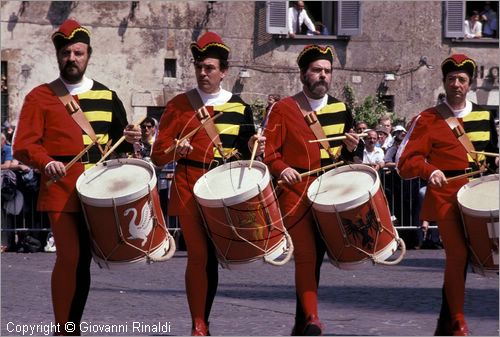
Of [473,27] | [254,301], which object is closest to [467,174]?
[254,301]

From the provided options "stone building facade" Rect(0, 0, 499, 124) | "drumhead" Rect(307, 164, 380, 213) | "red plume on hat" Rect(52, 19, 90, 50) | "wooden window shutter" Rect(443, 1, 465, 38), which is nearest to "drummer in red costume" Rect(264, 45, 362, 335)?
"drumhead" Rect(307, 164, 380, 213)

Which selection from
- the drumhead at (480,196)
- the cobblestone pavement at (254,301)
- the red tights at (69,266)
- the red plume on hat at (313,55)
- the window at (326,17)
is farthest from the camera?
the window at (326,17)

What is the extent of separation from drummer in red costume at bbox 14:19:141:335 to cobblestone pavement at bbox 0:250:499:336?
357mm

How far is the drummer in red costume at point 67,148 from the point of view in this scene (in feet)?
31.7

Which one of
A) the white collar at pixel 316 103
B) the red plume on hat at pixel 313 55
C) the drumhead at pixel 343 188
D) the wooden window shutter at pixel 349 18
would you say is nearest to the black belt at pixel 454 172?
the drumhead at pixel 343 188

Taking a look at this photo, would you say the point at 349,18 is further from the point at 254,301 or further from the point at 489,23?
the point at 254,301

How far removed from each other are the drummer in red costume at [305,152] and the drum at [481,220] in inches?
30.6

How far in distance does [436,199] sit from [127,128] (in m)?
1.99

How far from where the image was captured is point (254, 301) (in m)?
13.0

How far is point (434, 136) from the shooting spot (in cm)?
1025

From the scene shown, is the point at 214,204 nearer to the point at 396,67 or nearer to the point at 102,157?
the point at 102,157

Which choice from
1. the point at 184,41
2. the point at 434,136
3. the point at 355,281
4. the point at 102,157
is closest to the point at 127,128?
the point at 102,157

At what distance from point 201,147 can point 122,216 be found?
0.80m

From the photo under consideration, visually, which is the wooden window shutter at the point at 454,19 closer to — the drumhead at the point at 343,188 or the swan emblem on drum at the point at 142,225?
the drumhead at the point at 343,188
